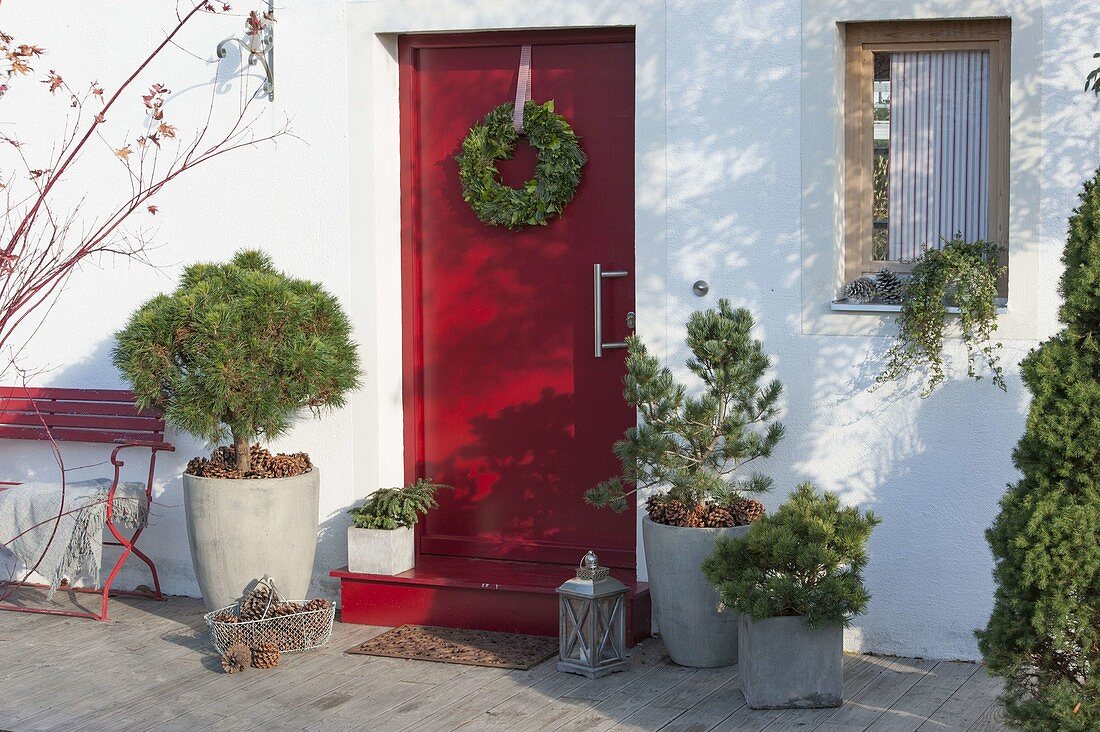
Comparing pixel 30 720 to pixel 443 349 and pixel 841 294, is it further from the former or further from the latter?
pixel 841 294

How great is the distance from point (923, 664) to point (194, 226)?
397 centimetres

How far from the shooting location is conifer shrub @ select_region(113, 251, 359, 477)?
5434mm

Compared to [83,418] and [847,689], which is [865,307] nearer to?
[847,689]

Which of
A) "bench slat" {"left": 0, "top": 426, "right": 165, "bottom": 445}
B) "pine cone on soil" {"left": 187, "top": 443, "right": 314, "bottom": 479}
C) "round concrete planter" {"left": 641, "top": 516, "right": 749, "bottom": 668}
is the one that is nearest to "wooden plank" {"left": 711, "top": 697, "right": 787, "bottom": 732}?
"round concrete planter" {"left": 641, "top": 516, "right": 749, "bottom": 668}

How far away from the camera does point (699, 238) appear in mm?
5625

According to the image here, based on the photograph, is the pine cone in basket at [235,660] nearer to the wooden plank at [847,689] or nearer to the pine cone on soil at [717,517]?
the pine cone on soil at [717,517]

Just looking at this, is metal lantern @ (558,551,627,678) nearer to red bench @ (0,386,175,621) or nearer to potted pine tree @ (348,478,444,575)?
potted pine tree @ (348,478,444,575)

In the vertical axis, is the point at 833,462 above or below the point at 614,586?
above

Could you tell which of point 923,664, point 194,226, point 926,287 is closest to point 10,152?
point 194,226

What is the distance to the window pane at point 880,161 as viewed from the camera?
5523mm

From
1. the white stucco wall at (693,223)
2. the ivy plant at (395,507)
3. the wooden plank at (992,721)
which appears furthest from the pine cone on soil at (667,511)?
the wooden plank at (992,721)

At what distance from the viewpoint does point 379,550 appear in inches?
234

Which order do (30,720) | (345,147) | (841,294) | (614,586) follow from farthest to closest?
(345,147) < (841,294) < (614,586) < (30,720)

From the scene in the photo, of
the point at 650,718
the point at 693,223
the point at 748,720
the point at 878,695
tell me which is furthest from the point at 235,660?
the point at 693,223
